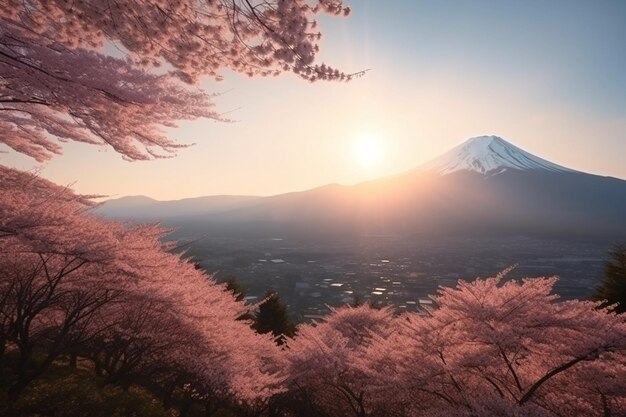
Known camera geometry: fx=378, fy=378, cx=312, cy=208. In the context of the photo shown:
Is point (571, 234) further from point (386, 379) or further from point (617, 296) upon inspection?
point (386, 379)

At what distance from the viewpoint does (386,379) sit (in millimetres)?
9195

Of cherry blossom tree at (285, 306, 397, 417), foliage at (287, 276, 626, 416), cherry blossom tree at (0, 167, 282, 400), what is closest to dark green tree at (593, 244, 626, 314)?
foliage at (287, 276, 626, 416)

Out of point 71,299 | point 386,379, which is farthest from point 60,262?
point 386,379

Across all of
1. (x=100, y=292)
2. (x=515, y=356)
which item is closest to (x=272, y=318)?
(x=100, y=292)

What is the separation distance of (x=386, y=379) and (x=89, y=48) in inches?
350

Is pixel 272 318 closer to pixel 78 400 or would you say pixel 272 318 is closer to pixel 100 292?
pixel 78 400

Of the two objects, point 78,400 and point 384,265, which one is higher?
point 78,400

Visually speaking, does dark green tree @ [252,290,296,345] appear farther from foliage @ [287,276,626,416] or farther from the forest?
foliage @ [287,276,626,416]

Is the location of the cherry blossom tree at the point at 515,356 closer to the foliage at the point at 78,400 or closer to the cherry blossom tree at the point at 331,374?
the cherry blossom tree at the point at 331,374

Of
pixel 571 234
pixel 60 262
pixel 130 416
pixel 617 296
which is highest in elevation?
pixel 60 262

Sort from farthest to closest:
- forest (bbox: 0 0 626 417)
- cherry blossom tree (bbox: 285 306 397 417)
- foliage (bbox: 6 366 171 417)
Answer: cherry blossom tree (bbox: 285 306 397 417), foliage (bbox: 6 366 171 417), forest (bbox: 0 0 626 417)

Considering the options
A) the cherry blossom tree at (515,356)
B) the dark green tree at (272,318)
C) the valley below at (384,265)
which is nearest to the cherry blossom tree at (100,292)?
the cherry blossom tree at (515,356)

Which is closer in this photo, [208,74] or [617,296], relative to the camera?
[208,74]

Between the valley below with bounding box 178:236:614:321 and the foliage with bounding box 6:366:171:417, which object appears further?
the valley below with bounding box 178:236:614:321
